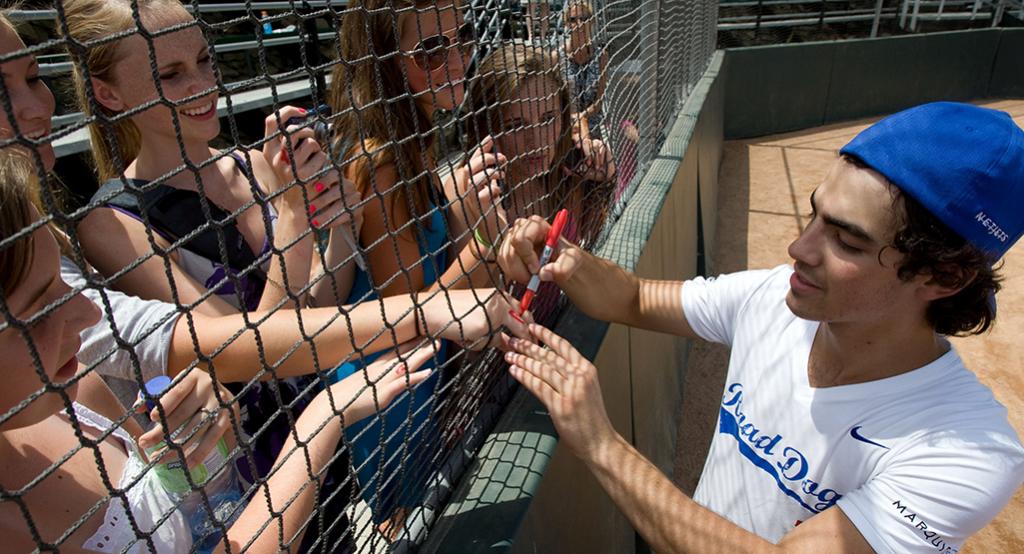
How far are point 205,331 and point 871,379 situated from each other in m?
1.19

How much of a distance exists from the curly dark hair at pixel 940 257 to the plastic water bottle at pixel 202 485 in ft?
3.59

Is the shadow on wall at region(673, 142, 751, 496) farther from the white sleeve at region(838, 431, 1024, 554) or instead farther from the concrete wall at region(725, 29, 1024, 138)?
the concrete wall at region(725, 29, 1024, 138)

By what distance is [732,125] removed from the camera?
8172 mm

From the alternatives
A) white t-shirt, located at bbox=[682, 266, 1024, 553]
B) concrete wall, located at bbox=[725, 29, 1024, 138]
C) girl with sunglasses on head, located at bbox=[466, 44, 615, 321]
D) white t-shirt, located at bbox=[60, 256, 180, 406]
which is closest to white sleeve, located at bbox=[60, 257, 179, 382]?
white t-shirt, located at bbox=[60, 256, 180, 406]

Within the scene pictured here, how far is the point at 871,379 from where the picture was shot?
1.23 metres

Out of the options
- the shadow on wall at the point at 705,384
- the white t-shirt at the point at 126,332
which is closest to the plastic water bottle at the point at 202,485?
the white t-shirt at the point at 126,332

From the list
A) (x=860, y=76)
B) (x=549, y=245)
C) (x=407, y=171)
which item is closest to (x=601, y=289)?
(x=549, y=245)

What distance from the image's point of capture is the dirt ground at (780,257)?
9.96 ft

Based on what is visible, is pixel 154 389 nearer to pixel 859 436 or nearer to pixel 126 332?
pixel 126 332

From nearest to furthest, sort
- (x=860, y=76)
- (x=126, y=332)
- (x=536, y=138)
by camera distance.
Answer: (x=126, y=332) < (x=536, y=138) < (x=860, y=76)

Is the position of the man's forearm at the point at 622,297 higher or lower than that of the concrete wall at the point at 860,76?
higher

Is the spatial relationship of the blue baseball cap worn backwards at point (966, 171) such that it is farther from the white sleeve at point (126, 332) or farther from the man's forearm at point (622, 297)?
the white sleeve at point (126, 332)

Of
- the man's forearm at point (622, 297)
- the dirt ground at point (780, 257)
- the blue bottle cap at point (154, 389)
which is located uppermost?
the blue bottle cap at point (154, 389)

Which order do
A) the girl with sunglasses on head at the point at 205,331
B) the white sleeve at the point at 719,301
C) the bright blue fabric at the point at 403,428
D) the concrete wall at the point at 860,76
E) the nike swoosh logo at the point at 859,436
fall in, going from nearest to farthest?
the girl with sunglasses on head at the point at 205,331 < the nike swoosh logo at the point at 859,436 < the bright blue fabric at the point at 403,428 < the white sleeve at the point at 719,301 < the concrete wall at the point at 860,76
